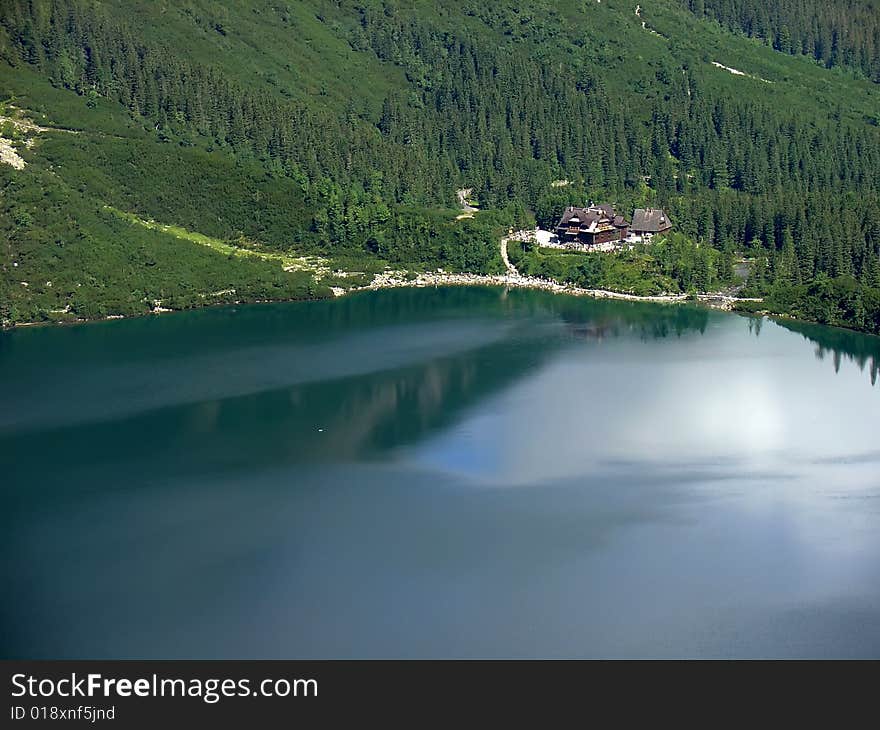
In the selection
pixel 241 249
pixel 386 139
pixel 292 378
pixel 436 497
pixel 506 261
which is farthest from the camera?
pixel 386 139

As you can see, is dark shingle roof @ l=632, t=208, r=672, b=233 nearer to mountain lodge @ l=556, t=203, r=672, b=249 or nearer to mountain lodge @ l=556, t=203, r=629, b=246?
mountain lodge @ l=556, t=203, r=672, b=249

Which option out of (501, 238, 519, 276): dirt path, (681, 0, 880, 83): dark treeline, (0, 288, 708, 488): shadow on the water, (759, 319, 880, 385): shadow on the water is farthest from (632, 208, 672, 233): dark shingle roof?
(681, 0, 880, 83): dark treeline

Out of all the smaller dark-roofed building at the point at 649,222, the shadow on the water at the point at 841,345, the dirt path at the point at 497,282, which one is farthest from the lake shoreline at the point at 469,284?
the smaller dark-roofed building at the point at 649,222

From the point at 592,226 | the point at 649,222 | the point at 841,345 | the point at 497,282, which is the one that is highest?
the point at 649,222

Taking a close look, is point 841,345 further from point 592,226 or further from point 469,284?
point 469,284

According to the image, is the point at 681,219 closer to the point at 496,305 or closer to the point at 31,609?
the point at 496,305

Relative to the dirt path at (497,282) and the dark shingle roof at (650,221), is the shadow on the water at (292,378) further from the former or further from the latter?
the dark shingle roof at (650,221)

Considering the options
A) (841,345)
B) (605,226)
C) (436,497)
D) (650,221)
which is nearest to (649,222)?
(650,221)
